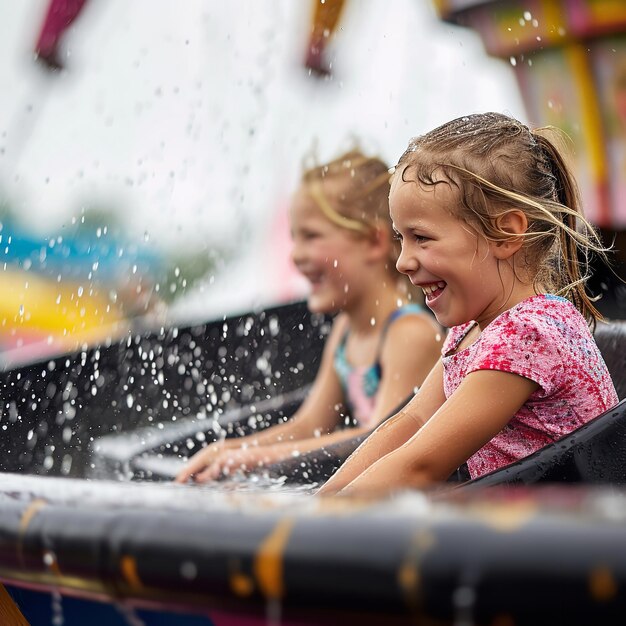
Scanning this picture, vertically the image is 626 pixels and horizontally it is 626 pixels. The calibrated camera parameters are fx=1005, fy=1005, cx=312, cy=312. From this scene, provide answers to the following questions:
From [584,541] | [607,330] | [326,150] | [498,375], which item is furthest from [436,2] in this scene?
[584,541]

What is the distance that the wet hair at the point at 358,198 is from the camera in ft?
6.24

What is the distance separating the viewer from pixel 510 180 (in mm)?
1046

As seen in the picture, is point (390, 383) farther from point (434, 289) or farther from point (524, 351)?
point (524, 351)

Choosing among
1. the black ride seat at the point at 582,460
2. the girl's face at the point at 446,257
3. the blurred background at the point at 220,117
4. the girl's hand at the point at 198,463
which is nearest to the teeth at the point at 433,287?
the girl's face at the point at 446,257

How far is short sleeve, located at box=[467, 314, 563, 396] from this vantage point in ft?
3.03

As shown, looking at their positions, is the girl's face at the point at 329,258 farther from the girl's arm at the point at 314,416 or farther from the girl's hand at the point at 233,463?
the girl's hand at the point at 233,463

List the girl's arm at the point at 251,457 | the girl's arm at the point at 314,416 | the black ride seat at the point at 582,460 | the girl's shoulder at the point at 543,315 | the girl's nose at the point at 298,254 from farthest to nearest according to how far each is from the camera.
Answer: the girl's nose at the point at 298,254 < the girl's arm at the point at 314,416 < the girl's arm at the point at 251,457 < the girl's shoulder at the point at 543,315 < the black ride seat at the point at 582,460

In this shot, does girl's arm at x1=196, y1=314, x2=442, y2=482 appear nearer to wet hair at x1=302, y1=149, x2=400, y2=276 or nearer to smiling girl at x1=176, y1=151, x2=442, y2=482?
smiling girl at x1=176, y1=151, x2=442, y2=482

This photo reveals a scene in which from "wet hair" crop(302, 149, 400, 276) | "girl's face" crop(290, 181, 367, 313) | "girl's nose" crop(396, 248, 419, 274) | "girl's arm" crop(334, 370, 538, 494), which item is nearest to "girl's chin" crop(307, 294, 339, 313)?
"girl's face" crop(290, 181, 367, 313)

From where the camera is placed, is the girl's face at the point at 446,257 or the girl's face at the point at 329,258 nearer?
the girl's face at the point at 446,257

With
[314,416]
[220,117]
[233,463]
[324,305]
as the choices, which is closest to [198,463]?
[233,463]

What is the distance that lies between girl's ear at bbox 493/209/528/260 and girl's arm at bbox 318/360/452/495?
160 mm

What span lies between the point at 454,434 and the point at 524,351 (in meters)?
0.11

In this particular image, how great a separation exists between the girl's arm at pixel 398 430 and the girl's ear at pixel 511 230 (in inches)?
6.3
